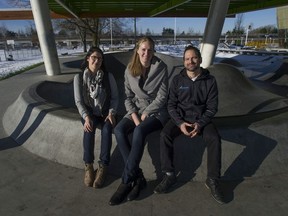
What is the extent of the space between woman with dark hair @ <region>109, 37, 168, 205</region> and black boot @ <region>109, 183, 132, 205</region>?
0.09 m

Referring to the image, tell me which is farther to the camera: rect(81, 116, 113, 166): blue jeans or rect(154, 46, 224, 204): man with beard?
rect(81, 116, 113, 166): blue jeans

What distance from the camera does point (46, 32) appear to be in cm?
1115

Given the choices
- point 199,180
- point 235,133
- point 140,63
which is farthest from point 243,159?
point 140,63

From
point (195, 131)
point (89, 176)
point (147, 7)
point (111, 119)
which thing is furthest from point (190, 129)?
point (147, 7)

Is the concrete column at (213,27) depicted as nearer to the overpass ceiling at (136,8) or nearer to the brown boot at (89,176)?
the overpass ceiling at (136,8)

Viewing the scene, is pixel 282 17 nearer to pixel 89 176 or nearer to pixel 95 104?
pixel 95 104

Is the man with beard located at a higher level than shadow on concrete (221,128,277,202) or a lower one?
higher

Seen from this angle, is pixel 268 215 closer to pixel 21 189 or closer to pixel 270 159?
pixel 270 159

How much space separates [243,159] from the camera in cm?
399

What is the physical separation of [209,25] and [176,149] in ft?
29.9

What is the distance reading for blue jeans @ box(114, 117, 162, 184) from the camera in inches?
135

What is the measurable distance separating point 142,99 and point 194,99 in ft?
2.41

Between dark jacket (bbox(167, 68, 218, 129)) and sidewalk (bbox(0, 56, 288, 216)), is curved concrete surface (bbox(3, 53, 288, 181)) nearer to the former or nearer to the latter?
sidewalk (bbox(0, 56, 288, 216))

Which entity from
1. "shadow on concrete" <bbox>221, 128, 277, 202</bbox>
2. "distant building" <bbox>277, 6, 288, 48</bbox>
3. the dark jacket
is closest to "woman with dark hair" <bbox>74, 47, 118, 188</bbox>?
the dark jacket
